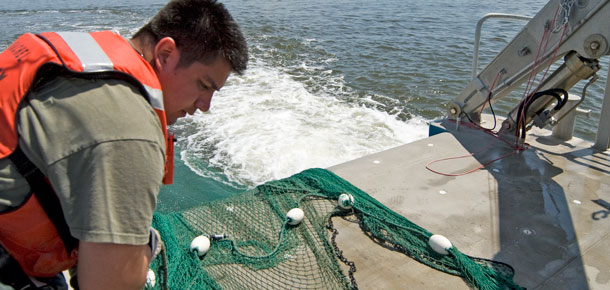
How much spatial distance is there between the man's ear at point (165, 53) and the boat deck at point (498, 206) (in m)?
1.84

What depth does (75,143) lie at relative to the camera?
3.97ft

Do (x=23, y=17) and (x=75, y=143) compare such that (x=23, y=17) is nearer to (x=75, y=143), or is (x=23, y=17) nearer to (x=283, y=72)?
(x=283, y=72)

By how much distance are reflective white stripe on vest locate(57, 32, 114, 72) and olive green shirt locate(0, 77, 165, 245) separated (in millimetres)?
49

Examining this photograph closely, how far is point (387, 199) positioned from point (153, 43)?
105 inches

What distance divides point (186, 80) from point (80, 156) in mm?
498

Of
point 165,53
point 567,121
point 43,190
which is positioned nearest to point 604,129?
point 567,121

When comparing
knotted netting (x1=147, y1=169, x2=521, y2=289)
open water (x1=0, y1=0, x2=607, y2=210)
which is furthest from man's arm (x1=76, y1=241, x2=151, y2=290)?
open water (x1=0, y1=0, x2=607, y2=210)

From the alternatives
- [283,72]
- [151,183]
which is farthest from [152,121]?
[283,72]

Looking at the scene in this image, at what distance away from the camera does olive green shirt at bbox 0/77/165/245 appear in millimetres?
1212

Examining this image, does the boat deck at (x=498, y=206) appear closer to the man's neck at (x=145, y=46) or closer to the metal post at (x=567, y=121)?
the metal post at (x=567, y=121)

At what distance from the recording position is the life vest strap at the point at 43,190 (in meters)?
1.25

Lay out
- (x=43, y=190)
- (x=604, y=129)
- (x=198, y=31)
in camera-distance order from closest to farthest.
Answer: (x=43, y=190) → (x=198, y=31) → (x=604, y=129)

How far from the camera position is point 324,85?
1084 centimetres

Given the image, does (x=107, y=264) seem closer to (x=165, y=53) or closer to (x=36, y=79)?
(x=36, y=79)
